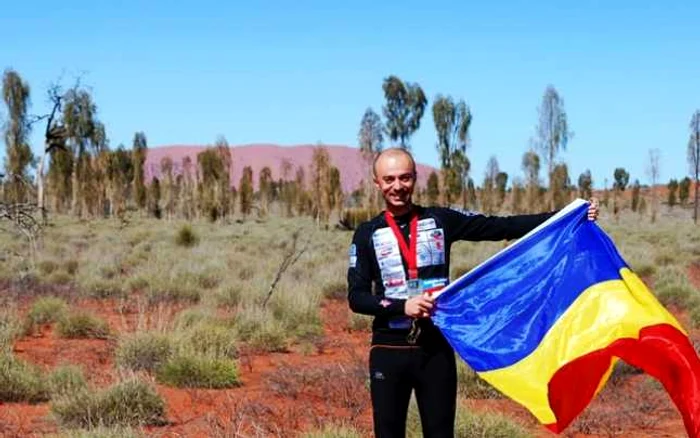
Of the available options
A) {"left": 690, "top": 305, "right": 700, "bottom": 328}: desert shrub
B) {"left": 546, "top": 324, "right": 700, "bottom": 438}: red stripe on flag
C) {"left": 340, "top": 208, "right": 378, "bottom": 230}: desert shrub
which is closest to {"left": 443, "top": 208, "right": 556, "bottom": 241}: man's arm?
{"left": 546, "top": 324, "right": 700, "bottom": 438}: red stripe on flag

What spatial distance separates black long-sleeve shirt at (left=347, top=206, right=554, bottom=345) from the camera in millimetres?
3699

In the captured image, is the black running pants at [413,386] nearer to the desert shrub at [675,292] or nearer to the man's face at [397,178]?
the man's face at [397,178]

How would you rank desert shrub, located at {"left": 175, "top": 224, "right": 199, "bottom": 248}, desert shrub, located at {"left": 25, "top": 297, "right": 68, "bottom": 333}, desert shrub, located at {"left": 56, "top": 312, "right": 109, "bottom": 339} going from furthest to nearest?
desert shrub, located at {"left": 175, "top": 224, "right": 199, "bottom": 248}
desert shrub, located at {"left": 25, "top": 297, "right": 68, "bottom": 333}
desert shrub, located at {"left": 56, "top": 312, "right": 109, "bottom": 339}

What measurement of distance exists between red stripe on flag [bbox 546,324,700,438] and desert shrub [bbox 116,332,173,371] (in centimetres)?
563

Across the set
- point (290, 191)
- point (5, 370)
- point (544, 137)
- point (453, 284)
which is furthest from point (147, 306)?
Answer: point (290, 191)

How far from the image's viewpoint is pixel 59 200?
231 ft

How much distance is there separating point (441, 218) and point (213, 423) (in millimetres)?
3309

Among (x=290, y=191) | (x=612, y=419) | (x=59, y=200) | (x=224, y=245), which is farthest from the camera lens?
(x=290, y=191)

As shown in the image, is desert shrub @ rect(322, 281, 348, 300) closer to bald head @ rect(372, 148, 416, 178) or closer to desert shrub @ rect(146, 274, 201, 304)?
desert shrub @ rect(146, 274, 201, 304)

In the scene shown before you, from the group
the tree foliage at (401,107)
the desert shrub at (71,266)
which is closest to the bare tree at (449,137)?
the tree foliage at (401,107)

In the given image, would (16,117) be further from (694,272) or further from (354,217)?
(694,272)

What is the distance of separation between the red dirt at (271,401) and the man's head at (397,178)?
2.26 meters

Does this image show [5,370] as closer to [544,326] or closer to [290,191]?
[544,326]

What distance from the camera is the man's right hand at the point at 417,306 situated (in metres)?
3.57
